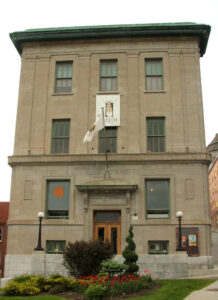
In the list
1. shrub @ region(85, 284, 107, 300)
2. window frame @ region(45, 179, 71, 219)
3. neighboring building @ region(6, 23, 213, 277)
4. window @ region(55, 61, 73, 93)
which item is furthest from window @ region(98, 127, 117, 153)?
shrub @ region(85, 284, 107, 300)

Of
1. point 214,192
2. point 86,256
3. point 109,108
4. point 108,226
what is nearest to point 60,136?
point 109,108

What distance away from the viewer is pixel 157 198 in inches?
1022

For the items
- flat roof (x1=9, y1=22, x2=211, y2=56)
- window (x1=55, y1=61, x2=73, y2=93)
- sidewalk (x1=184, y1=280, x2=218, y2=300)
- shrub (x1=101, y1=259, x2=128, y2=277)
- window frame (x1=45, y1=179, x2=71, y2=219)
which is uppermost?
flat roof (x1=9, y1=22, x2=211, y2=56)

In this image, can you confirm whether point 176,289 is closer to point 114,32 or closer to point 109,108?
point 109,108

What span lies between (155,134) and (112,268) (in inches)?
484

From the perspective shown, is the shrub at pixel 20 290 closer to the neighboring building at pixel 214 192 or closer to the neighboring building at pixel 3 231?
the neighboring building at pixel 3 231

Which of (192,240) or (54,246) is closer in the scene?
(192,240)

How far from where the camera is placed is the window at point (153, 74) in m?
28.3

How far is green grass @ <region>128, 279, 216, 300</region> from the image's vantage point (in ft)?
47.2

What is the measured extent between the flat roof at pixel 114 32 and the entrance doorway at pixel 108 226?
516 inches

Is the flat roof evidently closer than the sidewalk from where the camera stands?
No

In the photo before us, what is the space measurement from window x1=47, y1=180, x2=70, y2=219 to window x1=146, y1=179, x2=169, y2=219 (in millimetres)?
5487

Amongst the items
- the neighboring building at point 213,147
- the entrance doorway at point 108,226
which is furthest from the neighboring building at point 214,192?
the entrance doorway at point 108,226

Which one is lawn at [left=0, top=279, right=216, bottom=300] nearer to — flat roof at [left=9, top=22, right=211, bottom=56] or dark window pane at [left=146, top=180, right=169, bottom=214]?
dark window pane at [left=146, top=180, right=169, bottom=214]
